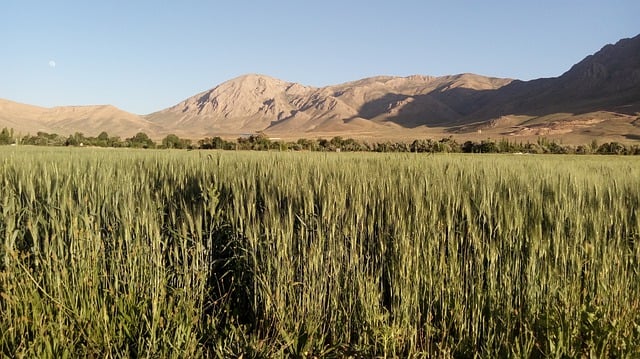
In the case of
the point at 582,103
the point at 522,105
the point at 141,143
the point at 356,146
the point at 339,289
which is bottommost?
the point at 339,289

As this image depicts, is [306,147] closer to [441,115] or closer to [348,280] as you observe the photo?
[348,280]

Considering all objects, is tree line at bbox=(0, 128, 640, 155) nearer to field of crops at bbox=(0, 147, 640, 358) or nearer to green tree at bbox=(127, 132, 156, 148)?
green tree at bbox=(127, 132, 156, 148)

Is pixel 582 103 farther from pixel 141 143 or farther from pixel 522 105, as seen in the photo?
pixel 141 143

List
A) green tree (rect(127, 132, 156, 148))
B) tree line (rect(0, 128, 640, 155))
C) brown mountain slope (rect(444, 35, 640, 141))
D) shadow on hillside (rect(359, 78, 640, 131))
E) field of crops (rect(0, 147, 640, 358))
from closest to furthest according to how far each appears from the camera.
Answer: field of crops (rect(0, 147, 640, 358))
tree line (rect(0, 128, 640, 155))
green tree (rect(127, 132, 156, 148))
brown mountain slope (rect(444, 35, 640, 141))
shadow on hillside (rect(359, 78, 640, 131))

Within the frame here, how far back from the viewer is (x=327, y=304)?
2.68 metres

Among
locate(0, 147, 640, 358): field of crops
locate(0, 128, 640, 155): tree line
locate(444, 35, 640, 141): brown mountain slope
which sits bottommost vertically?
locate(0, 147, 640, 358): field of crops

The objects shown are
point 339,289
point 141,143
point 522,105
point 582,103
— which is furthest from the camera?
point 522,105

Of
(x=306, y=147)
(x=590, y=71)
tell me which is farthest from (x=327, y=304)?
(x=590, y=71)

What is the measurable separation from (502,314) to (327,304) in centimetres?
99


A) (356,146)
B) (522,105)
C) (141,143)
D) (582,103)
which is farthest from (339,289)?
(522,105)

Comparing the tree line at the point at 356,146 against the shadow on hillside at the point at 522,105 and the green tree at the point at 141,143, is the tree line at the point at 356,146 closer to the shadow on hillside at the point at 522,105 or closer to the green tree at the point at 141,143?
the green tree at the point at 141,143

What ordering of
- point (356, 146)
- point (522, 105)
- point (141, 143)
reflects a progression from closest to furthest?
point (356, 146) → point (141, 143) → point (522, 105)

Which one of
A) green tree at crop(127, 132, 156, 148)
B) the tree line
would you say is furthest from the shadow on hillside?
green tree at crop(127, 132, 156, 148)

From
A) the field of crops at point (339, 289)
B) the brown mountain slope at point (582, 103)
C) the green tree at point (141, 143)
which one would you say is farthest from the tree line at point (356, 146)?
the brown mountain slope at point (582, 103)
